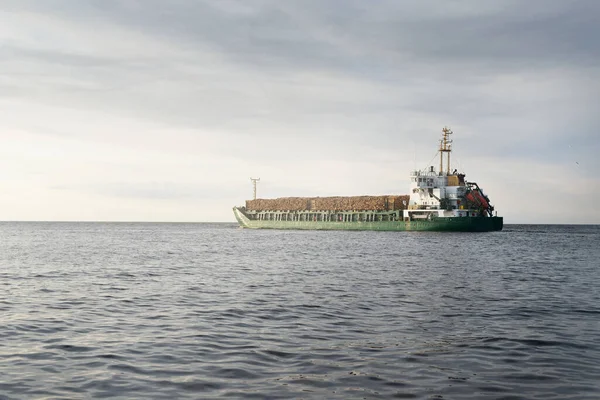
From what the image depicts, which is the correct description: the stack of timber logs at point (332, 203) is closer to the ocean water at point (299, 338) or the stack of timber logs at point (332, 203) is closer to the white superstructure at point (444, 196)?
the white superstructure at point (444, 196)

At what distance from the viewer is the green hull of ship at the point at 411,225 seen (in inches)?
2953

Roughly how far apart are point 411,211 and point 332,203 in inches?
1253

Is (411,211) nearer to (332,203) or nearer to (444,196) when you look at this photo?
(444,196)

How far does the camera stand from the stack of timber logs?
329ft

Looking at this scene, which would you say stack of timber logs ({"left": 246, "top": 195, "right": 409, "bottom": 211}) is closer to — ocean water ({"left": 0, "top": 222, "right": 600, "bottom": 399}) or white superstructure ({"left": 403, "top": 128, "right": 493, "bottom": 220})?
white superstructure ({"left": 403, "top": 128, "right": 493, "bottom": 220})

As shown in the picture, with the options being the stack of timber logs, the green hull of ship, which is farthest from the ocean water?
the stack of timber logs

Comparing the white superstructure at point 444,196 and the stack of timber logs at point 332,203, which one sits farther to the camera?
the stack of timber logs at point 332,203

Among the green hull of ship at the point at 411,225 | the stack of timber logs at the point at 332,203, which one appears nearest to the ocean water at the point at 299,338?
the green hull of ship at the point at 411,225

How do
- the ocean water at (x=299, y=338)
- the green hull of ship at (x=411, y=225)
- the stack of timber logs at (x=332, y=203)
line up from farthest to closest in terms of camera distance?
the stack of timber logs at (x=332, y=203)
the green hull of ship at (x=411, y=225)
the ocean water at (x=299, y=338)

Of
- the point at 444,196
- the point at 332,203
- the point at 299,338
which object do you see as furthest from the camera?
the point at 332,203

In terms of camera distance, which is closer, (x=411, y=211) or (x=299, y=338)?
(x=299, y=338)

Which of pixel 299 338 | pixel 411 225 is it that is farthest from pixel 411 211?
pixel 299 338

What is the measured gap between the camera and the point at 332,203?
113 meters

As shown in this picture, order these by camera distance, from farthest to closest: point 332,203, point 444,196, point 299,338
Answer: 1. point 332,203
2. point 444,196
3. point 299,338
